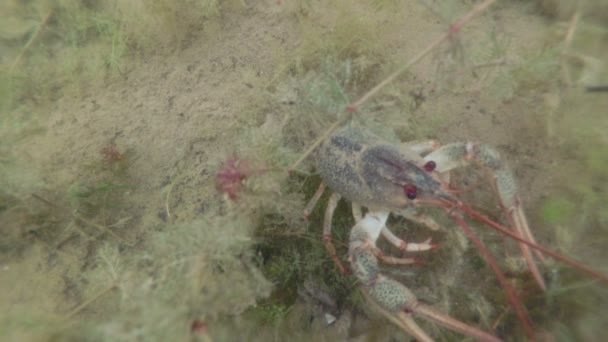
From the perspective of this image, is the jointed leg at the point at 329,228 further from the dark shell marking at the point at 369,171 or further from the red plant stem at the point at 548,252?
the red plant stem at the point at 548,252

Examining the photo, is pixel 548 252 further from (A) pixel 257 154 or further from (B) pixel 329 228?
(A) pixel 257 154

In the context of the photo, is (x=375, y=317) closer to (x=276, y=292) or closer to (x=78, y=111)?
(x=276, y=292)

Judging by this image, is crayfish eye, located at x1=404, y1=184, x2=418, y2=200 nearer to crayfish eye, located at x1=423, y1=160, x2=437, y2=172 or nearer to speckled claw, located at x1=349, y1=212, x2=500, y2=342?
crayfish eye, located at x1=423, y1=160, x2=437, y2=172

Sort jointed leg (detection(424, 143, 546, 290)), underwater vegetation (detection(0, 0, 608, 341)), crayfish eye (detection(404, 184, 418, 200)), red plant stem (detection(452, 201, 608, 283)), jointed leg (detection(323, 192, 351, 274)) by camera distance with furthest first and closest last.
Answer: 1. jointed leg (detection(323, 192, 351, 274))
2. crayfish eye (detection(404, 184, 418, 200))
3. jointed leg (detection(424, 143, 546, 290))
4. underwater vegetation (detection(0, 0, 608, 341))
5. red plant stem (detection(452, 201, 608, 283))

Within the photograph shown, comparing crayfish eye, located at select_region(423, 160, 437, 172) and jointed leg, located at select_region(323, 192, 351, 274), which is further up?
crayfish eye, located at select_region(423, 160, 437, 172)

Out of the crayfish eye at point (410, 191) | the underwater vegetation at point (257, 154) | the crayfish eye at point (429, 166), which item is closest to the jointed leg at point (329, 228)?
the underwater vegetation at point (257, 154)

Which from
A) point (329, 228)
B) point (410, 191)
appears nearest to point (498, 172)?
point (410, 191)

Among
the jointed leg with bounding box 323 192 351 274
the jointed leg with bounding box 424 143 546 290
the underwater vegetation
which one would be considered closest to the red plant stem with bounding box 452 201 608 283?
the underwater vegetation

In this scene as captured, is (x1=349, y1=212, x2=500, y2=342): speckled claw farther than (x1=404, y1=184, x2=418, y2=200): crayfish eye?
No
